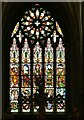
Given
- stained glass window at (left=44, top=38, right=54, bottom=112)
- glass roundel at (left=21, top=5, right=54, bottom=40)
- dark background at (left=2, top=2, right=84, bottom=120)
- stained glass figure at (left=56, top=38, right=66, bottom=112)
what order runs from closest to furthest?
dark background at (left=2, top=2, right=84, bottom=120) → stained glass figure at (left=56, top=38, right=66, bottom=112) → stained glass window at (left=44, top=38, right=54, bottom=112) → glass roundel at (left=21, top=5, right=54, bottom=40)

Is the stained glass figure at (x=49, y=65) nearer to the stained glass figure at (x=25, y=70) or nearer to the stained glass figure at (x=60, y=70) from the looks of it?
the stained glass figure at (x=60, y=70)

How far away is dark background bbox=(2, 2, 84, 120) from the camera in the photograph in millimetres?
12289

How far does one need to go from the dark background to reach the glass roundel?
10.6 inches

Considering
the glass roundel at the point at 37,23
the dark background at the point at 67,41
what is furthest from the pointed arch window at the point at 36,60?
the dark background at the point at 67,41

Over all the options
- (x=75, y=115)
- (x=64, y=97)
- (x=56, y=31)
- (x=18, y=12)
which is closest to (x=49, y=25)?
(x=56, y=31)

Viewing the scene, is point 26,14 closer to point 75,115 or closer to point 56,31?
point 56,31

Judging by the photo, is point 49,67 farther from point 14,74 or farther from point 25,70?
point 14,74

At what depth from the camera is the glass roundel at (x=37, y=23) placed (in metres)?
13.6

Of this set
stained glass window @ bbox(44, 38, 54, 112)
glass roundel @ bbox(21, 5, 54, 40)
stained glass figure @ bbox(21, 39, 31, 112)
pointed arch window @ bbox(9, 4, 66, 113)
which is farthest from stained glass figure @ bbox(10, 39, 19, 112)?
stained glass window @ bbox(44, 38, 54, 112)

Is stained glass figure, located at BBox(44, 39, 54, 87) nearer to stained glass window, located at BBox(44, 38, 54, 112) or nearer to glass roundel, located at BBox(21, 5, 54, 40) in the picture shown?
stained glass window, located at BBox(44, 38, 54, 112)

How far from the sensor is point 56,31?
528 inches

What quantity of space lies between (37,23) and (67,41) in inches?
56.8

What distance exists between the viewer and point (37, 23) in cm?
1373

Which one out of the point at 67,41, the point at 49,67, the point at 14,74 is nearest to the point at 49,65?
the point at 49,67
